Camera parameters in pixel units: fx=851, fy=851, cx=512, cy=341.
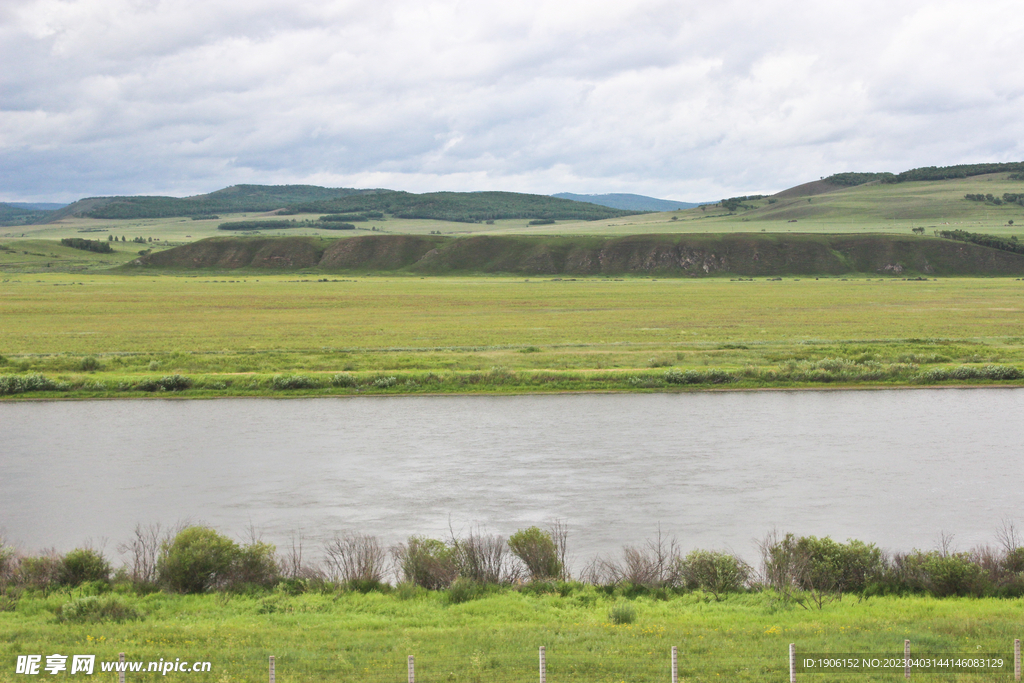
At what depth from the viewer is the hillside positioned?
550 feet

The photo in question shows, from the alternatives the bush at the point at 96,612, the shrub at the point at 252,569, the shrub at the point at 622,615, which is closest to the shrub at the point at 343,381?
the shrub at the point at 252,569

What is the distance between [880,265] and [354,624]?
17257cm

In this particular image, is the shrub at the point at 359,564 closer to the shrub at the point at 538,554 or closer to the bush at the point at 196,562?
the bush at the point at 196,562

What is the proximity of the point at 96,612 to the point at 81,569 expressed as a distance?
3303mm

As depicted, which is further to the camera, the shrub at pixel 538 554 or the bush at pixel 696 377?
the bush at pixel 696 377

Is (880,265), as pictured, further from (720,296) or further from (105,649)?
(105,649)

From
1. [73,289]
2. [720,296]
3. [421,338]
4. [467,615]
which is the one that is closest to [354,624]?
[467,615]

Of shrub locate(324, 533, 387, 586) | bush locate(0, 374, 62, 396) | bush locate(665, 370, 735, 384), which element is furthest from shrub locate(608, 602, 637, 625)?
bush locate(0, 374, 62, 396)

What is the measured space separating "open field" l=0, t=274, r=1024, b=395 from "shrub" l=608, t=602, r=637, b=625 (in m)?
29.2

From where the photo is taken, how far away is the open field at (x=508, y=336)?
151 ft

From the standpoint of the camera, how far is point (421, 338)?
64.6 meters

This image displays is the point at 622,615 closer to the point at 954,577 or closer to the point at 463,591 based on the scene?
the point at 463,591

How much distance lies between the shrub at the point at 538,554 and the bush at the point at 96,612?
24.8 ft

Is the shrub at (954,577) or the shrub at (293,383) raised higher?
the shrub at (293,383)
